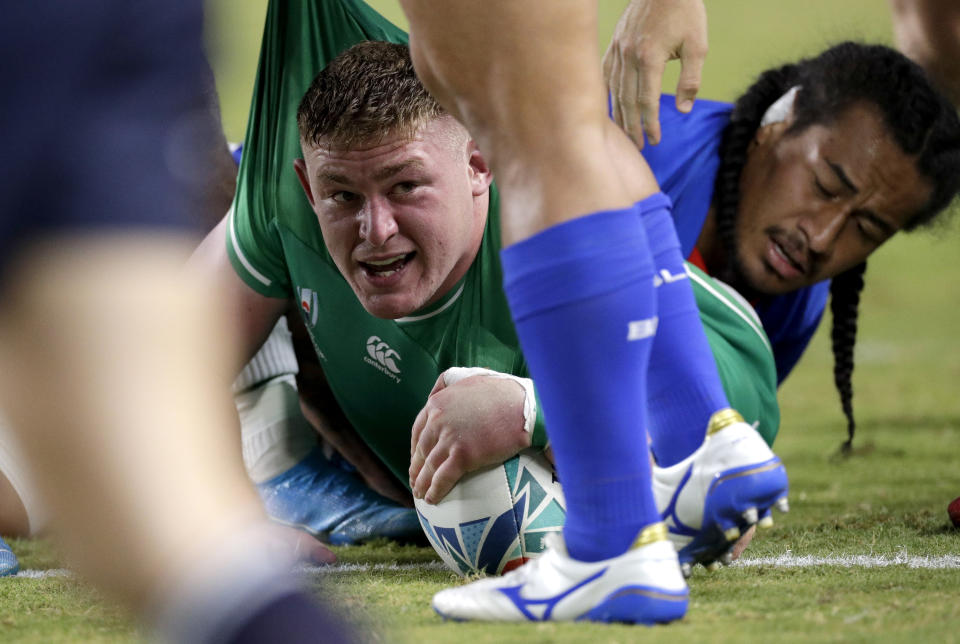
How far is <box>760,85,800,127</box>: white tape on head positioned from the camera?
9.12 feet

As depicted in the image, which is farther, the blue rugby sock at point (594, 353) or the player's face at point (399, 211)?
the player's face at point (399, 211)

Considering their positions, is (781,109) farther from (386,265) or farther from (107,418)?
(107,418)

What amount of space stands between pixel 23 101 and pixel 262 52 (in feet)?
4.77

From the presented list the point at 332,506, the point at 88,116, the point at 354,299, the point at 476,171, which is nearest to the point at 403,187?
the point at 476,171

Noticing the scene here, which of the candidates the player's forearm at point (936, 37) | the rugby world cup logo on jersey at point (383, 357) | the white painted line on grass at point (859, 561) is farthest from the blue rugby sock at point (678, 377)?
the player's forearm at point (936, 37)

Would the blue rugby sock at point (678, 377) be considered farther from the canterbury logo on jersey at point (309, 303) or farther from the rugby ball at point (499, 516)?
the canterbury logo on jersey at point (309, 303)

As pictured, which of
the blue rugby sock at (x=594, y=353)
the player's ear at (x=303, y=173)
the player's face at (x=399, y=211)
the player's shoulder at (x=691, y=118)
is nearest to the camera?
the blue rugby sock at (x=594, y=353)

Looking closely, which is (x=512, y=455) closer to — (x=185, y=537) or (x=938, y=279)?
(x=185, y=537)

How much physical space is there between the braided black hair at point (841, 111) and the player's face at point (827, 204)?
31 mm

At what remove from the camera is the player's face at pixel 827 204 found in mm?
2527

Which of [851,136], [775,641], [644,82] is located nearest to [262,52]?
[644,82]

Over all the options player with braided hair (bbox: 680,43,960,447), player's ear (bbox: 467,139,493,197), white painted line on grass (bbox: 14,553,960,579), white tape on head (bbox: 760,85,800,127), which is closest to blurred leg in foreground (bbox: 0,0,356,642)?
white painted line on grass (bbox: 14,553,960,579)

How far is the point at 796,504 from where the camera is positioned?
251cm

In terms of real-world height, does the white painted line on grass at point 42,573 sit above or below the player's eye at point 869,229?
below
